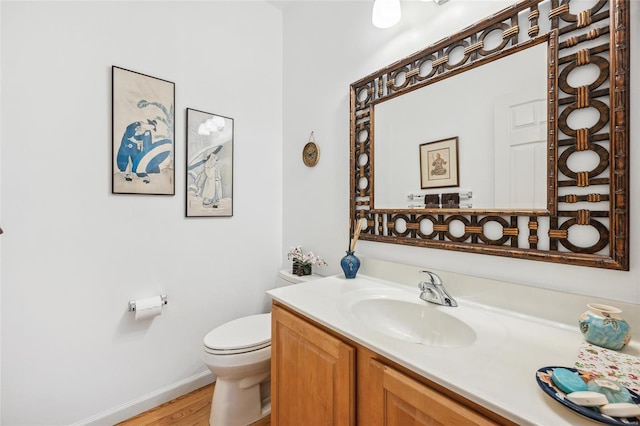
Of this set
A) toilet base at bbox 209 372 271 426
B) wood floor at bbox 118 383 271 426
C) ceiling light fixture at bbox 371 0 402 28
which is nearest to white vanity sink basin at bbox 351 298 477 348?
toilet base at bbox 209 372 271 426

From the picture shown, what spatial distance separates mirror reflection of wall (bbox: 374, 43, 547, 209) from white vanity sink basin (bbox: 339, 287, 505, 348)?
424 millimetres

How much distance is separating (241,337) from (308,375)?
64 cm

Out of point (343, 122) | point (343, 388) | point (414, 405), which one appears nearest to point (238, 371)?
point (343, 388)

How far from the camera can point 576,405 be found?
0.49 m

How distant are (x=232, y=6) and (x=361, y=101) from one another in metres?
1.21

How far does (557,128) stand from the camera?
0.89 m

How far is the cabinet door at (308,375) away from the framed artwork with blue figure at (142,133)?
41.3 inches

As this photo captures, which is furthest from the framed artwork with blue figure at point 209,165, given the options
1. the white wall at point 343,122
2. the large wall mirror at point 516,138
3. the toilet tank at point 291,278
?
the large wall mirror at point 516,138

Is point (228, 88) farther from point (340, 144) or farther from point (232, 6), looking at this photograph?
point (340, 144)

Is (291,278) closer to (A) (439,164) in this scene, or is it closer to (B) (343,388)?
(B) (343,388)

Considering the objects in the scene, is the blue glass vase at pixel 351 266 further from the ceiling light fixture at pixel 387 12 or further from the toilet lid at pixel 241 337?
the ceiling light fixture at pixel 387 12

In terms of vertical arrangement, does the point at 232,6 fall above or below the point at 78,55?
above

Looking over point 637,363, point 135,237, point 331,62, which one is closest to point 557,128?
point 637,363

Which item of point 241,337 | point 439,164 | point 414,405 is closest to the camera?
point 414,405
